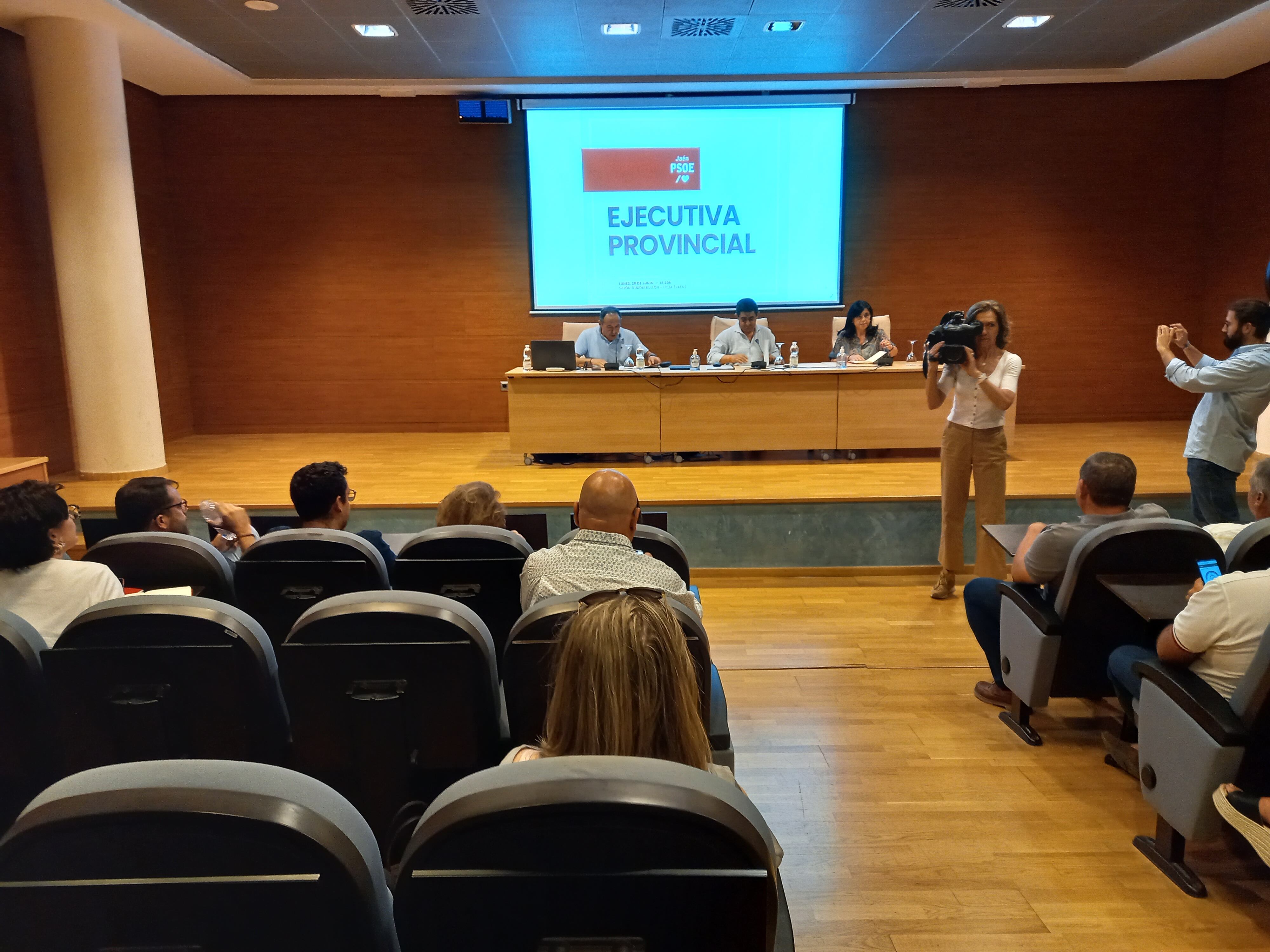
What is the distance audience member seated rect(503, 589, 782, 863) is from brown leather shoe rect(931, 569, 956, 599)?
12.1ft

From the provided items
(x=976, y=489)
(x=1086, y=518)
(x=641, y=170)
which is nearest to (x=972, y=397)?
(x=976, y=489)

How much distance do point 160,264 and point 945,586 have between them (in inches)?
286

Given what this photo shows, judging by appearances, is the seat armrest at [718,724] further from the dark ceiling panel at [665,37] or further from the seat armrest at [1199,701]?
the dark ceiling panel at [665,37]

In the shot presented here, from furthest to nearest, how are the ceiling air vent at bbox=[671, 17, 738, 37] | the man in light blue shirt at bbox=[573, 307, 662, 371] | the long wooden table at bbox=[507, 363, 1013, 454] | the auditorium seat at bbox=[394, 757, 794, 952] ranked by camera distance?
the man in light blue shirt at bbox=[573, 307, 662, 371]
the long wooden table at bbox=[507, 363, 1013, 454]
the ceiling air vent at bbox=[671, 17, 738, 37]
the auditorium seat at bbox=[394, 757, 794, 952]

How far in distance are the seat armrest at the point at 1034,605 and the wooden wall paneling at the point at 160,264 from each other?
22.8 ft

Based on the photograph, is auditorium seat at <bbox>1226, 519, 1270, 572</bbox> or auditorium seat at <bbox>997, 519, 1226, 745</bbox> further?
auditorium seat at <bbox>1226, 519, 1270, 572</bbox>

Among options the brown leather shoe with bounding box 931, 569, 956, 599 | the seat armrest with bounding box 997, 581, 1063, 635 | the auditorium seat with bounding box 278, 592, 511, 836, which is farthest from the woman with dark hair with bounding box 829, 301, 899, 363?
the auditorium seat with bounding box 278, 592, 511, 836

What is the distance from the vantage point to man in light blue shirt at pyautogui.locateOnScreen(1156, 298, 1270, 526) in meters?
3.73

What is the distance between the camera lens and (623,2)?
561cm

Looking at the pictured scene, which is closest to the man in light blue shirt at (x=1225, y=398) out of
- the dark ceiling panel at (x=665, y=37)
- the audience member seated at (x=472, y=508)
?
the audience member seated at (x=472, y=508)

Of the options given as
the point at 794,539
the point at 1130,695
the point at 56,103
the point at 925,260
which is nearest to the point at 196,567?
the point at 1130,695

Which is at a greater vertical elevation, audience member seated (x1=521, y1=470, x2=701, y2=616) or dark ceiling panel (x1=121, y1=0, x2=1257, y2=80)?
dark ceiling panel (x1=121, y1=0, x2=1257, y2=80)

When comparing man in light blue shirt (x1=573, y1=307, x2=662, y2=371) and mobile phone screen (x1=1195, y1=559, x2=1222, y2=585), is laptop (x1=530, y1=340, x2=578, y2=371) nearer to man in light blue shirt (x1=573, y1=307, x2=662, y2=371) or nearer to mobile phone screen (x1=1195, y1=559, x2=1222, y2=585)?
man in light blue shirt (x1=573, y1=307, x2=662, y2=371)

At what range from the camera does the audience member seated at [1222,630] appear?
6.71 feet
